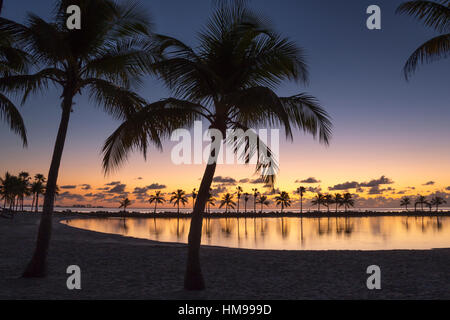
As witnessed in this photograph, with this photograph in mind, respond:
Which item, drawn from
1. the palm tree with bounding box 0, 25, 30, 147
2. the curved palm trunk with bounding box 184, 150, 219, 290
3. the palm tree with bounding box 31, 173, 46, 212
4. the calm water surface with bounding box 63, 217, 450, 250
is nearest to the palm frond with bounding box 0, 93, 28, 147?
the palm tree with bounding box 0, 25, 30, 147

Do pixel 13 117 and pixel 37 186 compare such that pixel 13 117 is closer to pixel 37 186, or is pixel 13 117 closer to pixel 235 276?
pixel 235 276

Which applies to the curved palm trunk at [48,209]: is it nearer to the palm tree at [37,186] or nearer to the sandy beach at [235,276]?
the sandy beach at [235,276]

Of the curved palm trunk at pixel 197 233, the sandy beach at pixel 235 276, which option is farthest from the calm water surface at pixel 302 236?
the curved palm trunk at pixel 197 233

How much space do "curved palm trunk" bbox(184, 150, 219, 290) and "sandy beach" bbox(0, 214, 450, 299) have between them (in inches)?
12.4

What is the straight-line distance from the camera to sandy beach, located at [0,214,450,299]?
330 inches

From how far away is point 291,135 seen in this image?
673 centimetres

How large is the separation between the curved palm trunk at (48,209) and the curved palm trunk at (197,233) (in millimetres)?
4104

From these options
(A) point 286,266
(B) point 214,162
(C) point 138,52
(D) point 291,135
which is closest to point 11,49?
(C) point 138,52

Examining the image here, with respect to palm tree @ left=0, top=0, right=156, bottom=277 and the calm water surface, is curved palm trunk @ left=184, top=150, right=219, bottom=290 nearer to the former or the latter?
palm tree @ left=0, top=0, right=156, bottom=277

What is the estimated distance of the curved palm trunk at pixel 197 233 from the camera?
8.42m

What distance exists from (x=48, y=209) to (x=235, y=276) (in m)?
5.72
